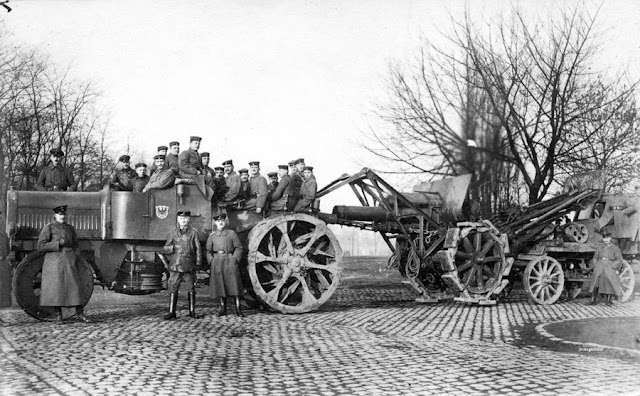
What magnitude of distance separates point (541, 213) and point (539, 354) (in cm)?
645

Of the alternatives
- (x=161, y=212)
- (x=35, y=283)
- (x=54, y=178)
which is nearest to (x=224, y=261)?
(x=161, y=212)

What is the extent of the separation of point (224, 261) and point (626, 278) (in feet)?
27.6

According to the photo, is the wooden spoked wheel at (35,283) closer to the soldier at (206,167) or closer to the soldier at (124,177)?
the soldier at (124,177)

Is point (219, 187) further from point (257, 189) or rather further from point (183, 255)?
point (183, 255)

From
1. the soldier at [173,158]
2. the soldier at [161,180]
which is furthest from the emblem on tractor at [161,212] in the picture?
the soldier at [173,158]

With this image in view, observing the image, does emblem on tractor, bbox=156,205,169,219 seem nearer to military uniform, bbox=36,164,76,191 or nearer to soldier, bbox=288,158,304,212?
military uniform, bbox=36,164,76,191

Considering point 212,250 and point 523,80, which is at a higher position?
point 523,80

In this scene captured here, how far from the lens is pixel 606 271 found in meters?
12.8

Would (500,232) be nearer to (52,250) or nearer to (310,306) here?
(310,306)

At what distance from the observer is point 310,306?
402 inches

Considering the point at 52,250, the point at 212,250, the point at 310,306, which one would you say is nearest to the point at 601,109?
the point at 310,306

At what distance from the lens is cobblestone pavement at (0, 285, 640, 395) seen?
5297 millimetres

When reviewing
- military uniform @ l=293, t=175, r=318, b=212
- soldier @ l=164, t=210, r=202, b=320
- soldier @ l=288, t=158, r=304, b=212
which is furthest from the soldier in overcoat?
soldier @ l=164, t=210, r=202, b=320

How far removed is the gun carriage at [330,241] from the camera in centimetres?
943
